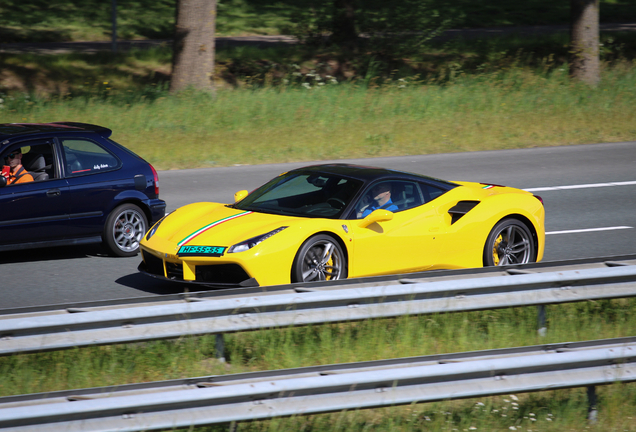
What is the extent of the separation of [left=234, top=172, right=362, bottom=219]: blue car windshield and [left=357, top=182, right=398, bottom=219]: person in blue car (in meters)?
0.17

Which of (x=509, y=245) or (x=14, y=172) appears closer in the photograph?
(x=509, y=245)

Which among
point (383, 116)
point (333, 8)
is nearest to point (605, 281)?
point (383, 116)

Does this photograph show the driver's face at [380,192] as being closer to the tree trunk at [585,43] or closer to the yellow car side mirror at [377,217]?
the yellow car side mirror at [377,217]

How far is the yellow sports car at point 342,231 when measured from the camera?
6617 mm

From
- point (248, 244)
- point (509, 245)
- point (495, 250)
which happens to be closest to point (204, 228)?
point (248, 244)

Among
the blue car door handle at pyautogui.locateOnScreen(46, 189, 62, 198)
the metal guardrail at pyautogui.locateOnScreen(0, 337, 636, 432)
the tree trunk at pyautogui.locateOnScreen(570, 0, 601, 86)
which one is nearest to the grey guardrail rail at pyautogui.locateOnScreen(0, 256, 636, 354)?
the metal guardrail at pyautogui.locateOnScreen(0, 337, 636, 432)

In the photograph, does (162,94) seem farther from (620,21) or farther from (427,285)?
(620,21)

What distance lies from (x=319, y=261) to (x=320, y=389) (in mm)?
2984

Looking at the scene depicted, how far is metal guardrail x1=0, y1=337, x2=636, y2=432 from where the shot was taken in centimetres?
361

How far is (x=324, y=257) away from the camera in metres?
6.85

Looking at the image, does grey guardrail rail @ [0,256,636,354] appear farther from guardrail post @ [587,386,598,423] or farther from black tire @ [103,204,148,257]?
black tire @ [103,204,148,257]

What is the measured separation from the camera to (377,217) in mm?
6992

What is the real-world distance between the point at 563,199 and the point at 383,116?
6.87 m

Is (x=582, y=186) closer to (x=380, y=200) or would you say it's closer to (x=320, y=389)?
(x=380, y=200)
